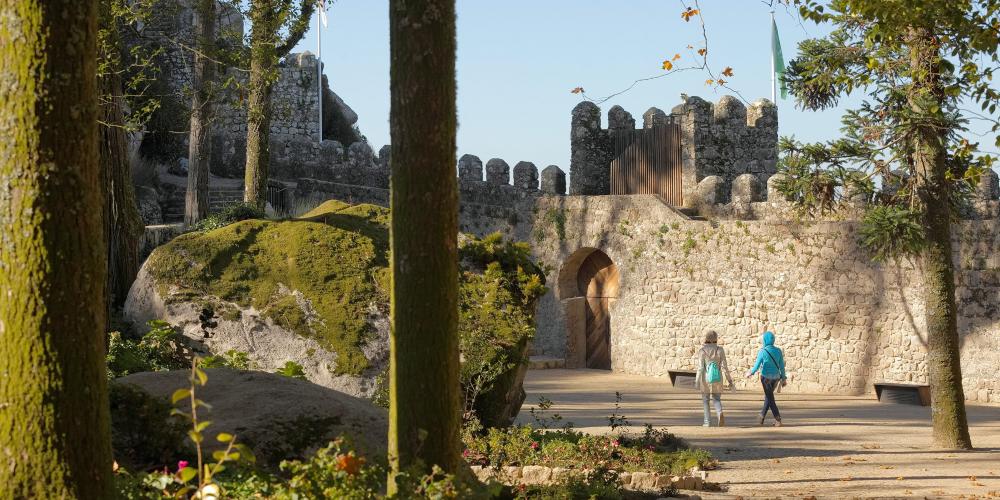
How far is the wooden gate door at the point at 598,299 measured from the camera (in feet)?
77.5

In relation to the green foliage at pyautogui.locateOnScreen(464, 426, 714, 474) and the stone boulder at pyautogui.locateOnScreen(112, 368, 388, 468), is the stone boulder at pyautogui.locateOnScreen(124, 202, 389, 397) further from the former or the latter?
the stone boulder at pyautogui.locateOnScreen(112, 368, 388, 468)

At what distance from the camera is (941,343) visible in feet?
41.5

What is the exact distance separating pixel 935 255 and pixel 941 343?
3.06 ft

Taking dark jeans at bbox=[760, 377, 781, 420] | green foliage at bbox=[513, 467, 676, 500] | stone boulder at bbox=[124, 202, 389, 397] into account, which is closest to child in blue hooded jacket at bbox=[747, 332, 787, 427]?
dark jeans at bbox=[760, 377, 781, 420]

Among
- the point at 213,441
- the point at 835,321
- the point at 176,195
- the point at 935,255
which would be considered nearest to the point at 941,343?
the point at 935,255

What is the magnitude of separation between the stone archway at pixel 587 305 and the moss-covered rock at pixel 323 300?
12.1 m

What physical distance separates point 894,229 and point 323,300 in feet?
20.9

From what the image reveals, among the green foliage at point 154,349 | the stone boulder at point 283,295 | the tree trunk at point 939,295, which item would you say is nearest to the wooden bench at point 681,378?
the tree trunk at point 939,295

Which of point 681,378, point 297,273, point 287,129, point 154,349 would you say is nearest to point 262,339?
point 297,273

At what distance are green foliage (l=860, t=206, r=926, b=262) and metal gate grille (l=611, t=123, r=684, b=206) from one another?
35.7ft

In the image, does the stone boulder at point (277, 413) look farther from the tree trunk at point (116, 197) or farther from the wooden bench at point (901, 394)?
the wooden bench at point (901, 394)

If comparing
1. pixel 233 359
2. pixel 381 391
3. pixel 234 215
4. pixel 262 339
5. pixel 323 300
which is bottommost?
pixel 381 391

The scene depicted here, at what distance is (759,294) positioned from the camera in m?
20.5

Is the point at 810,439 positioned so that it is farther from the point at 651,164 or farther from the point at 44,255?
the point at 651,164
